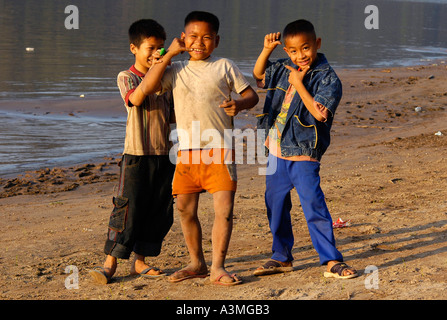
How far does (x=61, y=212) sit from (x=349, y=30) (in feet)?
110

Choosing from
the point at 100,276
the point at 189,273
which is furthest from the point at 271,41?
the point at 100,276

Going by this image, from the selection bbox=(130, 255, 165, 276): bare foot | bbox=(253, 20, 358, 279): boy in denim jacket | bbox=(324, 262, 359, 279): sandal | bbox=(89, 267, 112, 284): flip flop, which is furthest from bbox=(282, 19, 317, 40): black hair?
bbox=(89, 267, 112, 284): flip flop

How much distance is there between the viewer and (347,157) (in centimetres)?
896

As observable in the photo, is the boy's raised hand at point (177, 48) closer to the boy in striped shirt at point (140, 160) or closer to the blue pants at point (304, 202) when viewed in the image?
the boy in striped shirt at point (140, 160)

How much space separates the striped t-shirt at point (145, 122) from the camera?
433 centimetres

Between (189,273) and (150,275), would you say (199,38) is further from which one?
(150,275)

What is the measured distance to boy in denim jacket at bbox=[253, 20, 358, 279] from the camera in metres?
4.13

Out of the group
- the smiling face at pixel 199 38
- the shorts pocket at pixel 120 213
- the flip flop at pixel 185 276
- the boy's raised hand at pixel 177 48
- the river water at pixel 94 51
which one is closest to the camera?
the boy's raised hand at pixel 177 48

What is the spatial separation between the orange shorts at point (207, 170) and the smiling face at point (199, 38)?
609 millimetres

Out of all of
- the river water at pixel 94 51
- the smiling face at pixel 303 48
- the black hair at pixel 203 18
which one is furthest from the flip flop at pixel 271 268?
the river water at pixel 94 51

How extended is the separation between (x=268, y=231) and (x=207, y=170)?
5.49 ft

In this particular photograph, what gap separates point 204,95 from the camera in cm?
405

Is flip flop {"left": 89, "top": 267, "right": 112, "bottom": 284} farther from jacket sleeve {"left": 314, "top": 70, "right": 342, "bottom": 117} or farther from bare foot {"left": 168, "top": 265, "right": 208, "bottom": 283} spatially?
jacket sleeve {"left": 314, "top": 70, "right": 342, "bottom": 117}

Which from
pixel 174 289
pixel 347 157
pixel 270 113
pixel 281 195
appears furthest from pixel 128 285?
pixel 347 157
